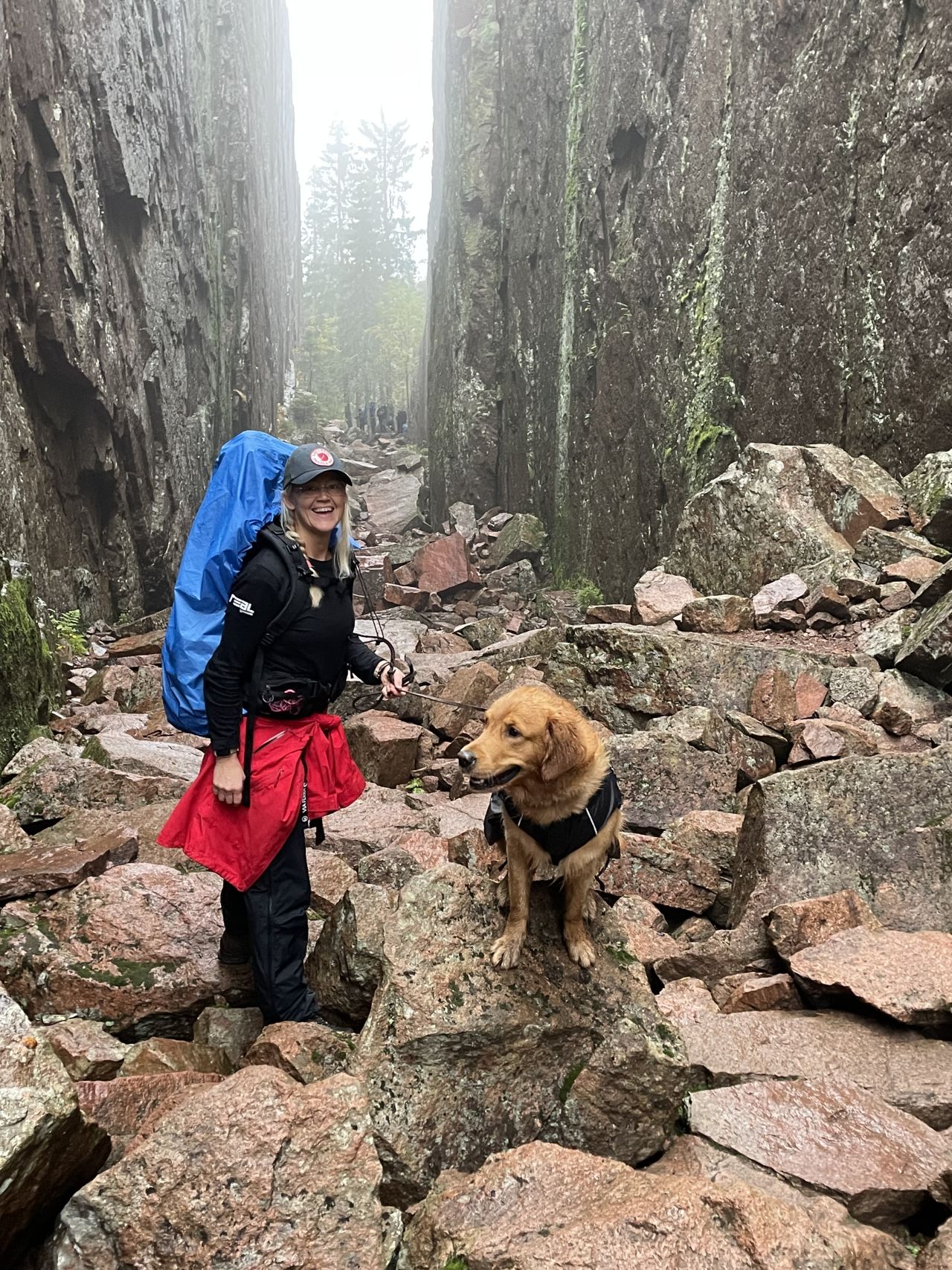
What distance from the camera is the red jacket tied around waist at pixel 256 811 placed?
3.61m

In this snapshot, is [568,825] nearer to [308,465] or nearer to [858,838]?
[308,465]

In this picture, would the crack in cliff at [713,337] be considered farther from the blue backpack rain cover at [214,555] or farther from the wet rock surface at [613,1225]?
the wet rock surface at [613,1225]

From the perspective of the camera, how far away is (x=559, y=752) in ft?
10.8

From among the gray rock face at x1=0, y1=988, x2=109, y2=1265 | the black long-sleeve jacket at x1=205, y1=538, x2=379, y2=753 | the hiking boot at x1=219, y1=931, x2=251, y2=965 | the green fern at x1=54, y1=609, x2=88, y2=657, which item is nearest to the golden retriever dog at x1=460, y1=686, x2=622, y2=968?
the black long-sleeve jacket at x1=205, y1=538, x2=379, y2=753

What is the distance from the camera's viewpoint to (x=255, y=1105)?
8.22 feet

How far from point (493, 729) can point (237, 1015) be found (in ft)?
5.99

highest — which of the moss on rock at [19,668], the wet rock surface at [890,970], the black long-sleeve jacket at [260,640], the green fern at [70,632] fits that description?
the black long-sleeve jacket at [260,640]

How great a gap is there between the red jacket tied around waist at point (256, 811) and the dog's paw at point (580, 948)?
1.22 meters

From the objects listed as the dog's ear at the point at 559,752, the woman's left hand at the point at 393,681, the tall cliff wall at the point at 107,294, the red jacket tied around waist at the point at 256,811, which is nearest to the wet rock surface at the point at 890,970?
the dog's ear at the point at 559,752

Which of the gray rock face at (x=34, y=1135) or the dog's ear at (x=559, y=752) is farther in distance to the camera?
the dog's ear at (x=559, y=752)

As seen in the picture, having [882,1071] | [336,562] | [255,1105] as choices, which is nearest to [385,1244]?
[255,1105]

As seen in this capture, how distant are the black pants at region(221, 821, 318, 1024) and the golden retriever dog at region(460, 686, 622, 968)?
0.92 metres

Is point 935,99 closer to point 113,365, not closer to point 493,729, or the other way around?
point 493,729

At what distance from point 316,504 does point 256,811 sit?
129 cm
